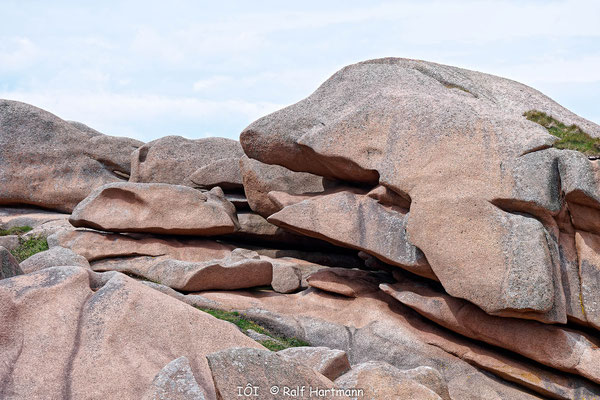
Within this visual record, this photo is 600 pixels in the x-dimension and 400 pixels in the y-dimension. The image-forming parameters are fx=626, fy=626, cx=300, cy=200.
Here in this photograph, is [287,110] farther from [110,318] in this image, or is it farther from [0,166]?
[0,166]

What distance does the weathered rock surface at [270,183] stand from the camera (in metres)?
20.1

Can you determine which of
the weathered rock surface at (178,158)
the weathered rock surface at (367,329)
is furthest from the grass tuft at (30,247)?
the weathered rock surface at (367,329)

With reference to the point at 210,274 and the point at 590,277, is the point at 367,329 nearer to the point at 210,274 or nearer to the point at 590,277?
the point at 210,274

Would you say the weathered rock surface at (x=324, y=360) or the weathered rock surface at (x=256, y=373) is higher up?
the weathered rock surface at (x=256, y=373)

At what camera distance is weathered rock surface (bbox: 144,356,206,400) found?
5.90 m

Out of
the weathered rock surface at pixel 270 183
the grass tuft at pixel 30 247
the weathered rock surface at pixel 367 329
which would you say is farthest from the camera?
the weathered rock surface at pixel 270 183

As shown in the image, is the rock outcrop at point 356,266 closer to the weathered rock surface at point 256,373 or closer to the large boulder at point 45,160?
the weathered rock surface at point 256,373

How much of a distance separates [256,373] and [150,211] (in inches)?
536

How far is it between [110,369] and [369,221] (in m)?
8.89

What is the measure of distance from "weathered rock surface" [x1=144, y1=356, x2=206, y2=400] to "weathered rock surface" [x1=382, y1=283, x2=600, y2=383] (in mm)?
9031

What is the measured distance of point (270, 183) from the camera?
2008cm

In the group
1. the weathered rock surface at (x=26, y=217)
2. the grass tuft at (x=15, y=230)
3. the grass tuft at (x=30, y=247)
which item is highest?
the weathered rock surface at (x=26, y=217)

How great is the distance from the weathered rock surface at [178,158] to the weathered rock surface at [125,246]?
3.83 metres

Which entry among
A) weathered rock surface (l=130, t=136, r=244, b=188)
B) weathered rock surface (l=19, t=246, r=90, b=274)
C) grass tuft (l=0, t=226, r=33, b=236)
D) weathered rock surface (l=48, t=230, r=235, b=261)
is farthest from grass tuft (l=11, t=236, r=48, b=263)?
weathered rock surface (l=19, t=246, r=90, b=274)
